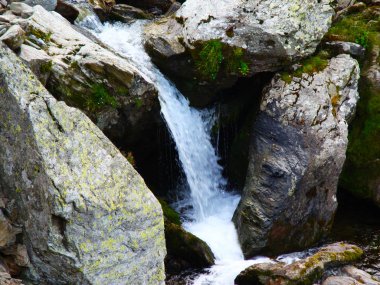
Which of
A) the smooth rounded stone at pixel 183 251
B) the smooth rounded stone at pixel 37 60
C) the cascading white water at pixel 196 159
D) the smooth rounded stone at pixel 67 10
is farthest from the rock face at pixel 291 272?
the smooth rounded stone at pixel 67 10

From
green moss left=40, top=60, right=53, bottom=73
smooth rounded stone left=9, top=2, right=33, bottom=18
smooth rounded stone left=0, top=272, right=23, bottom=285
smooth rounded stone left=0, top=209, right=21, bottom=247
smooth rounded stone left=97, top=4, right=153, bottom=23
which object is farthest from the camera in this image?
smooth rounded stone left=97, top=4, right=153, bottom=23

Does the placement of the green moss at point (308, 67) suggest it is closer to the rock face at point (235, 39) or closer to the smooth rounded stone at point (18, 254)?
the rock face at point (235, 39)

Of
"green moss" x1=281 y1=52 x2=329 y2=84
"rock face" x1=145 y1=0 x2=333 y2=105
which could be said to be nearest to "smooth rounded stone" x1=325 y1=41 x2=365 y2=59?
"green moss" x1=281 y1=52 x2=329 y2=84

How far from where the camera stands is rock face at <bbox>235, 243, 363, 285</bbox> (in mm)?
10211

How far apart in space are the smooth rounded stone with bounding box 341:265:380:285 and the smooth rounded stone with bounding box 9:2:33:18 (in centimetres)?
1073

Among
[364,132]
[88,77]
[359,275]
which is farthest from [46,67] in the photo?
[364,132]

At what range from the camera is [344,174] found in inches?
622

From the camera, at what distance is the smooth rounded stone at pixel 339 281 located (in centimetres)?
1025

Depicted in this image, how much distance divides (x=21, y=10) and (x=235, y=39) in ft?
20.6

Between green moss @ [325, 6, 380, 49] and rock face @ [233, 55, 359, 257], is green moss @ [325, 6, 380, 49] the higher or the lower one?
the higher one

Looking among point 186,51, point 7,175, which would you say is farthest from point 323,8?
point 7,175

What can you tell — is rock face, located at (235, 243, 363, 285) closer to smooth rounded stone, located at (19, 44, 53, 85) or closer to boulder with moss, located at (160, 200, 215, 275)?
boulder with moss, located at (160, 200, 215, 275)

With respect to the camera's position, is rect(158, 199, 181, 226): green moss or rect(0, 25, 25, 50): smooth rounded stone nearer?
rect(0, 25, 25, 50): smooth rounded stone

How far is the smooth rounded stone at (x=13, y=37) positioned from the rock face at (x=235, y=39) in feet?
17.9
